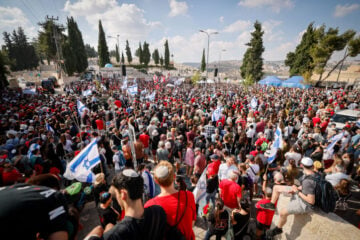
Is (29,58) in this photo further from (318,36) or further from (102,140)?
(318,36)

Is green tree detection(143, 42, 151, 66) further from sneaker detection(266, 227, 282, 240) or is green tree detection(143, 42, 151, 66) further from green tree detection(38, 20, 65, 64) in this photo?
sneaker detection(266, 227, 282, 240)

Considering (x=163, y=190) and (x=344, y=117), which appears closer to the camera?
(x=163, y=190)

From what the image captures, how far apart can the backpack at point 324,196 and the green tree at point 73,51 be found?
179ft

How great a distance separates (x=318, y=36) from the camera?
104 ft

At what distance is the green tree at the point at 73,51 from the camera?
145 feet

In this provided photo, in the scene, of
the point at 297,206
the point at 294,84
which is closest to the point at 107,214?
the point at 297,206

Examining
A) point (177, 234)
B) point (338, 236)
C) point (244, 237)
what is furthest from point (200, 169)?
Answer: point (177, 234)

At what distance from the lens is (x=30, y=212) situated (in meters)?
1.40

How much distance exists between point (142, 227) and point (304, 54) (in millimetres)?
49667

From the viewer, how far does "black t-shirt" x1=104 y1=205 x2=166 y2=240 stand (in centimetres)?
144

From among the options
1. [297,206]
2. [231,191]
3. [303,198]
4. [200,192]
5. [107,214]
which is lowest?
[200,192]

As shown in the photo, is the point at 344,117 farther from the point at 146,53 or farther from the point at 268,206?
the point at 146,53

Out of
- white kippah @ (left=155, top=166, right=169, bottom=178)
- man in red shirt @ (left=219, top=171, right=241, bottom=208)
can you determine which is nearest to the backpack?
man in red shirt @ (left=219, top=171, right=241, bottom=208)

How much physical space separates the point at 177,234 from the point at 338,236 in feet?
9.09
